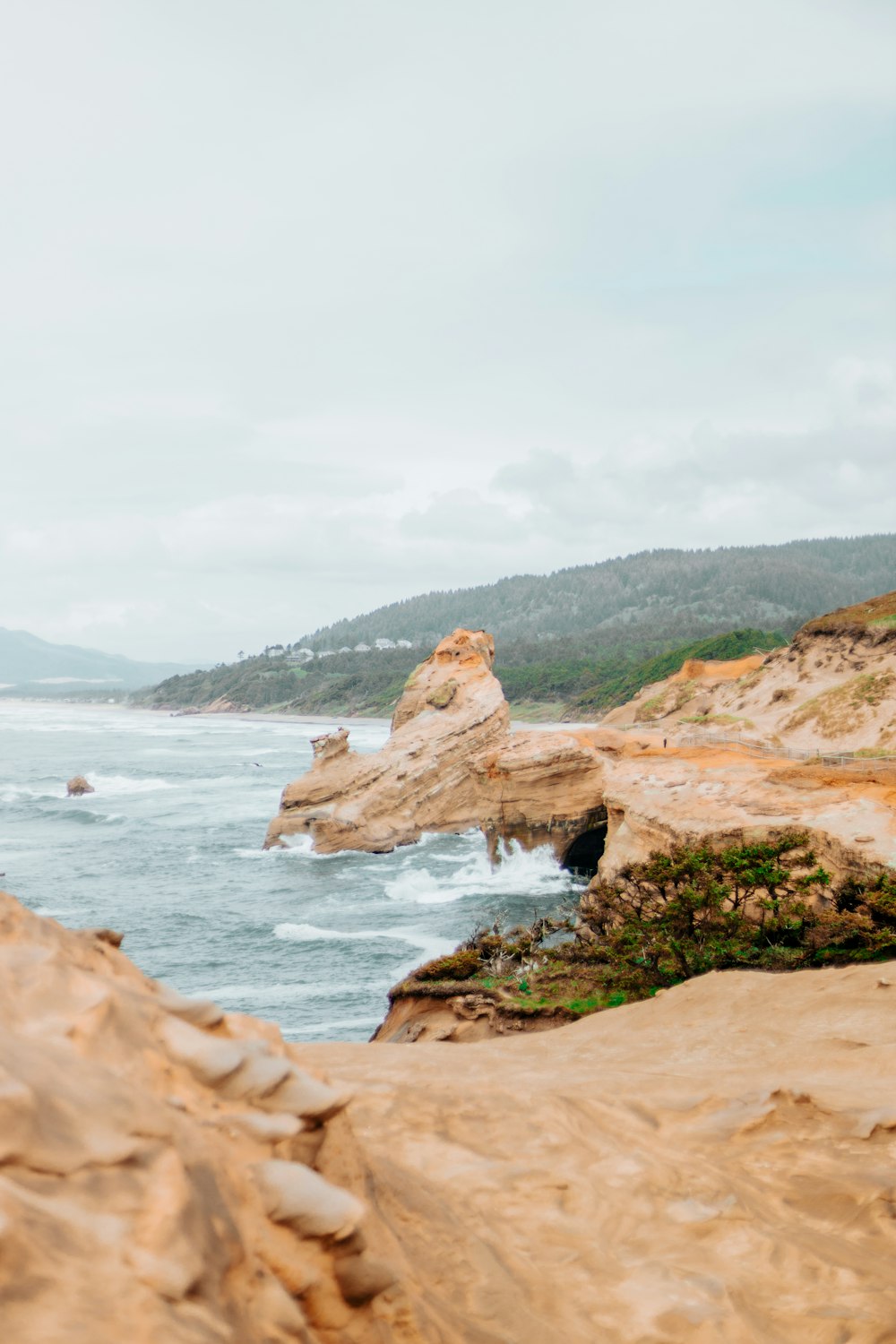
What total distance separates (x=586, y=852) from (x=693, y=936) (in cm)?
1751

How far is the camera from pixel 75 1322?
84.7 inches

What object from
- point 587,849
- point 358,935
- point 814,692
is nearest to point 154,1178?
point 358,935

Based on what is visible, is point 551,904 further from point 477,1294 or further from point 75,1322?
point 75,1322

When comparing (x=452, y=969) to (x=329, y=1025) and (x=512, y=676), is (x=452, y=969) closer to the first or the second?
(x=329, y=1025)

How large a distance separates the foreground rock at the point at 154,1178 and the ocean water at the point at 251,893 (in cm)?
1471

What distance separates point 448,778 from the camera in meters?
37.9

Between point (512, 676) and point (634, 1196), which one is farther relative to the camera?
point (512, 676)

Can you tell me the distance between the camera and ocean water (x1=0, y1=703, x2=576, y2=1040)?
21422mm

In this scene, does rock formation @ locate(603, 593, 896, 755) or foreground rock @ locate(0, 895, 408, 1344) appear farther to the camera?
rock formation @ locate(603, 593, 896, 755)

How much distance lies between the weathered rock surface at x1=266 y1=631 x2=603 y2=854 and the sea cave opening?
509mm

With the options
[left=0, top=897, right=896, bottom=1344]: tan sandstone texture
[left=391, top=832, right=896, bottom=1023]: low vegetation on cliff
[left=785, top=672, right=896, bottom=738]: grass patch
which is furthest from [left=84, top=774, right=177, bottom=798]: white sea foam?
[left=0, top=897, right=896, bottom=1344]: tan sandstone texture

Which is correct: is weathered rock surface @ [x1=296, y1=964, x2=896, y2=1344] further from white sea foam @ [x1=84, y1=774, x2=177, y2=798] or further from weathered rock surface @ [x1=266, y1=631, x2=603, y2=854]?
white sea foam @ [x1=84, y1=774, x2=177, y2=798]

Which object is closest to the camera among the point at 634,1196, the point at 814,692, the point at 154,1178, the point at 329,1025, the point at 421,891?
the point at 154,1178

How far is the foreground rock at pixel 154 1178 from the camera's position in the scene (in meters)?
2.30
